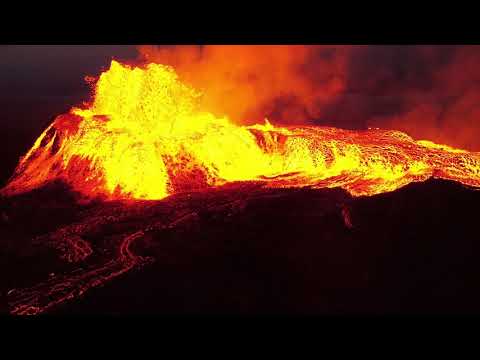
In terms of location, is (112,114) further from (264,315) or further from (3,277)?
(264,315)

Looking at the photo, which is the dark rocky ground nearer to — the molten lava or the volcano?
the volcano

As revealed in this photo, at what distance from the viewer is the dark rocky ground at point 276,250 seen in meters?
4.76

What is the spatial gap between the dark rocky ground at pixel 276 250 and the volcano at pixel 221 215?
20mm

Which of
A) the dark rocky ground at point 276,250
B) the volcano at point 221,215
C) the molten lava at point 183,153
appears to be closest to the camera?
the dark rocky ground at point 276,250

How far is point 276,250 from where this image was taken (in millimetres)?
5566

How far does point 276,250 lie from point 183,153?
287cm

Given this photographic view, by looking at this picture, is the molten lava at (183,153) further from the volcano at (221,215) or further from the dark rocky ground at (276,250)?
the dark rocky ground at (276,250)

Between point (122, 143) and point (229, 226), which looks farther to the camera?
point (122, 143)

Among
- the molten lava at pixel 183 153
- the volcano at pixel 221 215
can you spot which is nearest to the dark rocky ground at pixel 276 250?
the volcano at pixel 221 215

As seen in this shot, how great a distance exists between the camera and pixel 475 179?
7.03 meters

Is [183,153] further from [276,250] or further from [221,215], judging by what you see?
[276,250]

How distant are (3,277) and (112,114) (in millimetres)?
4262

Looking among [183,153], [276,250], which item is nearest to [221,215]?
[276,250]

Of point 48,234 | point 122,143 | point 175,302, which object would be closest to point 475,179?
point 175,302
